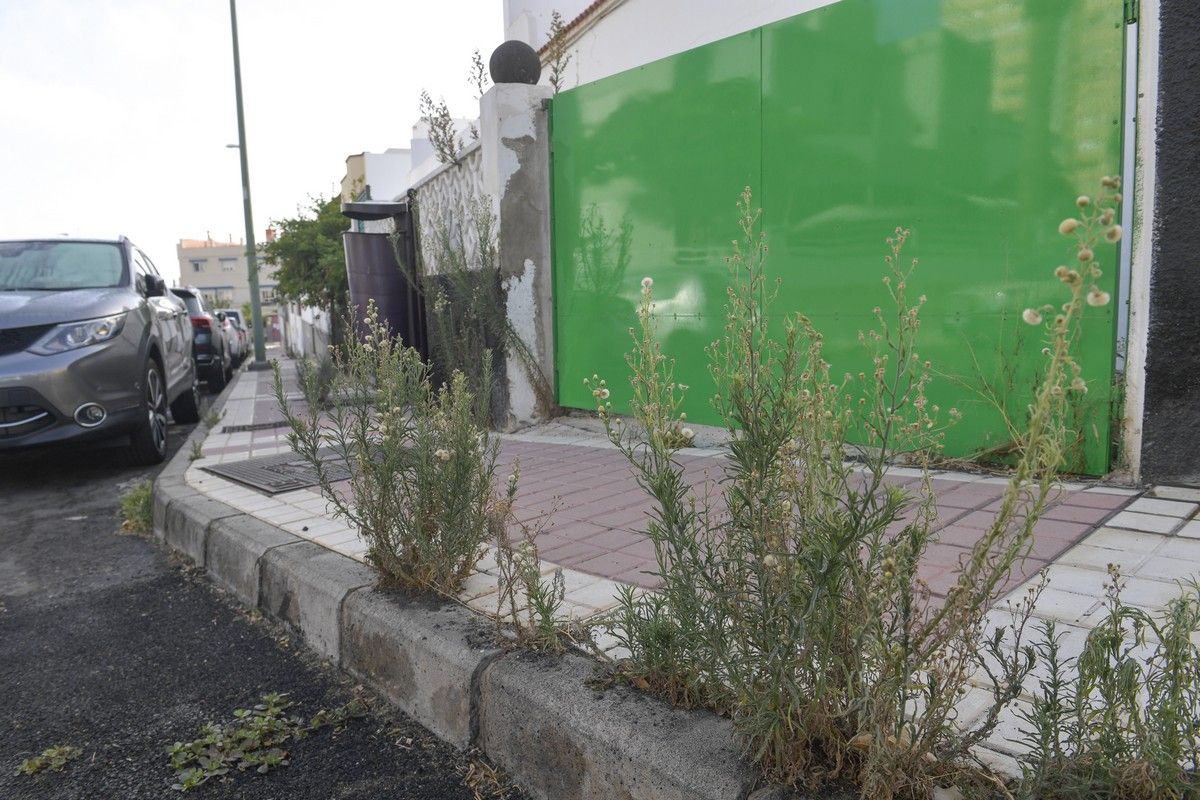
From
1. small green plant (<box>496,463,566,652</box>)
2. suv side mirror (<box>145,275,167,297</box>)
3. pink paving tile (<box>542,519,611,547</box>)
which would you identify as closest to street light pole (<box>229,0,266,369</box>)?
suv side mirror (<box>145,275,167,297</box>)

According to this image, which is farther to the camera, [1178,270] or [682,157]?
[682,157]

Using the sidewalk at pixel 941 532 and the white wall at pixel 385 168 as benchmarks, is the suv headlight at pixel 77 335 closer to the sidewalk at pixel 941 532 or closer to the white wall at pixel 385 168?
the sidewalk at pixel 941 532

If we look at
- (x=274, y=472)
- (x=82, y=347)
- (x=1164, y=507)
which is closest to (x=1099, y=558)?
(x=1164, y=507)

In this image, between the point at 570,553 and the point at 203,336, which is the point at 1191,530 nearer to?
the point at 570,553

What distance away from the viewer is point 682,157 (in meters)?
5.23

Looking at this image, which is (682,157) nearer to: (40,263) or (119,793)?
(119,793)

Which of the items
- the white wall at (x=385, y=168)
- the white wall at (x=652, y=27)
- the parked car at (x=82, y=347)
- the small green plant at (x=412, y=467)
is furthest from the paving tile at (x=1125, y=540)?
the white wall at (x=385, y=168)

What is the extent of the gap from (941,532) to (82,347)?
5653mm

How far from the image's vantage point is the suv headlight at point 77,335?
5.73 meters

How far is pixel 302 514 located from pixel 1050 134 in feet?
12.7

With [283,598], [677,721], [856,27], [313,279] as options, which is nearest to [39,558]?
[283,598]

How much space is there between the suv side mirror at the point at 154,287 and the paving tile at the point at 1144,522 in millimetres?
7121

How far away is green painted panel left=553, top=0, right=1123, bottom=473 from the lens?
12.0 ft

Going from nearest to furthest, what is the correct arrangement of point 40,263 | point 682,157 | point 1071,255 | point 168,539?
point 1071,255
point 168,539
point 682,157
point 40,263
